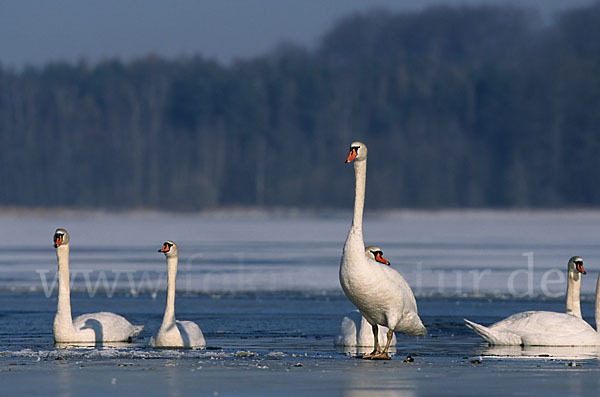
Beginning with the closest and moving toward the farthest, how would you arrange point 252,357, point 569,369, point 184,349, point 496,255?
point 569,369, point 252,357, point 184,349, point 496,255

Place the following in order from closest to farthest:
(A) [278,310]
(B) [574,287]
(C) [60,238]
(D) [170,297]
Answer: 1. (D) [170,297]
2. (B) [574,287]
3. (C) [60,238]
4. (A) [278,310]

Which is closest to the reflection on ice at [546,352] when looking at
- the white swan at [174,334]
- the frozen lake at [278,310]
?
the frozen lake at [278,310]

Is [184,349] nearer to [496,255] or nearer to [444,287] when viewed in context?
[444,287]

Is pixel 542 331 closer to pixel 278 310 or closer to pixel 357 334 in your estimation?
pixel 357 334

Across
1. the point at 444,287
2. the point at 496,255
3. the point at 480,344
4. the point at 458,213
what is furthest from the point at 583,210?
the point at 480,344

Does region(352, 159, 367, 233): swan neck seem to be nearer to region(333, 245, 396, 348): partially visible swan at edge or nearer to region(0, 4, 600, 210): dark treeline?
region(333, 245, 396, 348): partially visible swan at edge

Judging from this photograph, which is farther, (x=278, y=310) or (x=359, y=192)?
(x=278, y=310)

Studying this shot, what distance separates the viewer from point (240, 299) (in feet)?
49.8

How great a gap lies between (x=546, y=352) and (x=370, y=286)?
171cm

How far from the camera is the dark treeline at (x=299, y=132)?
59.3 metres

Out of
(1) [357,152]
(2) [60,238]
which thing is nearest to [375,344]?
(1) [357,152]

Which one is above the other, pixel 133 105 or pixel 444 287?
pixel 133 105

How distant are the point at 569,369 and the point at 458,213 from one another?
156 feet

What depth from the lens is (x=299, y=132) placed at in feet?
221
